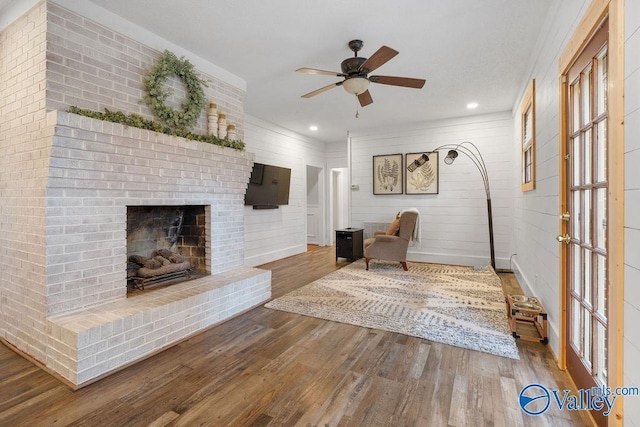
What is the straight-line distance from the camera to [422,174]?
5621 mm

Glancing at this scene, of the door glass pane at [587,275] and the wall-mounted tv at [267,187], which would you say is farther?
the wall-mounted tv at [267,187]

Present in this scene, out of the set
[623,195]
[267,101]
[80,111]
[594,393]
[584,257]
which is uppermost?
[267,101]

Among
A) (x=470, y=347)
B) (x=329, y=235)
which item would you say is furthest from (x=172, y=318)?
(x=329, y=235)

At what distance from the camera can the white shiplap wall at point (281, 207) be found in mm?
5223

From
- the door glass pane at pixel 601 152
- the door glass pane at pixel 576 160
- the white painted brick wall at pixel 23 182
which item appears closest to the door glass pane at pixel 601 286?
the door glass pane at pixel 601 152

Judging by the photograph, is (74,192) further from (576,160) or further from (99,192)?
(576,160)

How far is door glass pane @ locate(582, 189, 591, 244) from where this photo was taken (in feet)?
5.33

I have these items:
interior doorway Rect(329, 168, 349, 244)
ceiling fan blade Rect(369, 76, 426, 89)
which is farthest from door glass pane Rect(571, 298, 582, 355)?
interior doorway Rect(329, 168, 349, 244)

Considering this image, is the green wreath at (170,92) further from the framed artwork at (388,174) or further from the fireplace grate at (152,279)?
the framed artwork at (388,174)

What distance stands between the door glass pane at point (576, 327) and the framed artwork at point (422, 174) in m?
3.80

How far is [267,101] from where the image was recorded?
4434 millimetres

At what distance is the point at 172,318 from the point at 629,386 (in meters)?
2.67

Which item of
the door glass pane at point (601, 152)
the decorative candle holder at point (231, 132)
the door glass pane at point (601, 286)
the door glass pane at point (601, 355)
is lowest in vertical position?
the door glass pane at point (601, 355)

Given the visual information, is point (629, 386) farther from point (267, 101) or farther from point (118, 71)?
point (267, 101)
